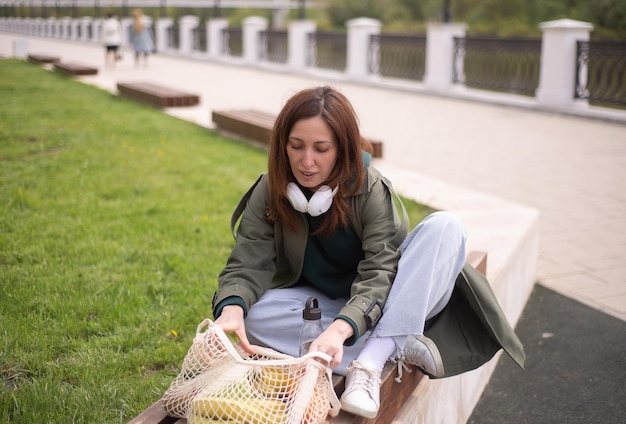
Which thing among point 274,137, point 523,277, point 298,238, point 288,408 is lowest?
point 523,277

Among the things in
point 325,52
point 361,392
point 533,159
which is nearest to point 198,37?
point 325,52

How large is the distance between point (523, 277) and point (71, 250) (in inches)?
111

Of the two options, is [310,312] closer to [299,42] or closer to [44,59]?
[299,42]

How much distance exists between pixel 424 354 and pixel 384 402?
0.86 ft

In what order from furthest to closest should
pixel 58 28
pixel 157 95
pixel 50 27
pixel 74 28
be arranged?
pixel 50 27, pixel 58 28, pixel 74 28, pixel 157 95

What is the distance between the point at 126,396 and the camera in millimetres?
2844

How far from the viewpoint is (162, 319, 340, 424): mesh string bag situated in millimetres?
1980

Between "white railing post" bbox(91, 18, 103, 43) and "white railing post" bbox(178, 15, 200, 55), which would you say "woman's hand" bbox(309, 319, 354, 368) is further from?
"white railing post" bbox(91, 18, 103, 43)

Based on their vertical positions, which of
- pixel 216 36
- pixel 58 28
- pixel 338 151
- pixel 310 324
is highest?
pixel 58 28

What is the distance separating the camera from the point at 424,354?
2.57 metres

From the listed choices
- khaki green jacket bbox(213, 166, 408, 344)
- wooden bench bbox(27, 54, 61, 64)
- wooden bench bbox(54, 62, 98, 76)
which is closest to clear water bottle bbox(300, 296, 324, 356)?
khaki green jacket bbox(213, 166, 408, 344)

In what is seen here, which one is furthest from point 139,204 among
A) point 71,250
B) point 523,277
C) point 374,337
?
point 374,337

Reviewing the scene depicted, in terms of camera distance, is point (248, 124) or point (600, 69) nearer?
point (248, 124)

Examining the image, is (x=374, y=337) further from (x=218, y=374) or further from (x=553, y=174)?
(x=553, y=174)
